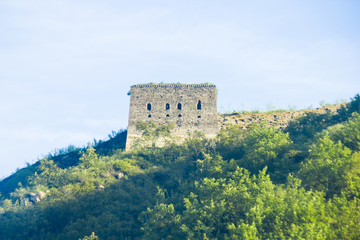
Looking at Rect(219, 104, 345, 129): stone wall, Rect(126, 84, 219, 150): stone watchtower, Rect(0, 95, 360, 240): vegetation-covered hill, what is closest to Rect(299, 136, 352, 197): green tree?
Rect(0, 95, 360, 240): vegetation-covered hill

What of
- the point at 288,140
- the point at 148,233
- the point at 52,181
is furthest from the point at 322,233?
the point at 52,181

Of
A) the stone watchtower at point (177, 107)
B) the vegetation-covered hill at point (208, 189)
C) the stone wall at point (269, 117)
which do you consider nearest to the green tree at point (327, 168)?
the vegetation-covered hill at point (208, 189)

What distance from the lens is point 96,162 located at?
47.1 m

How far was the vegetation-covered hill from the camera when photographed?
98.5 feet

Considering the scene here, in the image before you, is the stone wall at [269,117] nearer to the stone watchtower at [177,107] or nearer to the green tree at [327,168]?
the stone watchtower at [177,107]

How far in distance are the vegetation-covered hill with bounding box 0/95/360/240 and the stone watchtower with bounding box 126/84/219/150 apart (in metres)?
1.51

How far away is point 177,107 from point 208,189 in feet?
56.2

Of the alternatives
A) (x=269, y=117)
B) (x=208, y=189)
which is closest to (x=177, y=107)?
(x=269, y=117)

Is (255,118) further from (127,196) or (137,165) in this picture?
(127,196)

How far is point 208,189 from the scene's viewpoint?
35188 mm

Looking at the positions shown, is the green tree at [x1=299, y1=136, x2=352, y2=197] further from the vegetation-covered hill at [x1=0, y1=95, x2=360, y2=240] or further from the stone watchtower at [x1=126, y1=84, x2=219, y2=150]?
the stone watchtower at [x1=126, y1=84, x2=219, y2=150]

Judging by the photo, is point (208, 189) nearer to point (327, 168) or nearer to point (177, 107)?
point (327, 168)

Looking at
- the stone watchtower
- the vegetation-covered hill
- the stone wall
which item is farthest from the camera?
the stone wall

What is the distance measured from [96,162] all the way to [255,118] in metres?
17.4
